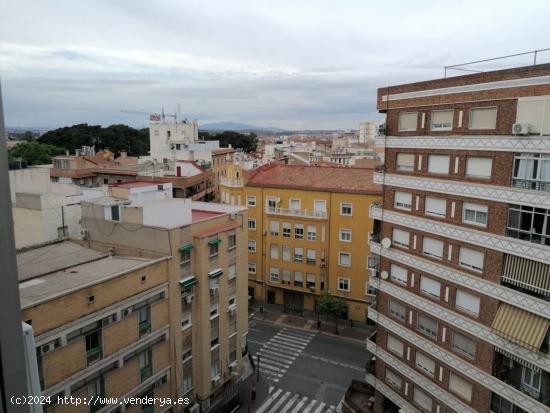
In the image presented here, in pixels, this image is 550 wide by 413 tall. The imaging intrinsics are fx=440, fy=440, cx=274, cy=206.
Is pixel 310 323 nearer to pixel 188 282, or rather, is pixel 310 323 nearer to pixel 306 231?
pixel 306 231

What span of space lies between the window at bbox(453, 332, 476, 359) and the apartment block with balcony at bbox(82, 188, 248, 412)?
43.2 feet

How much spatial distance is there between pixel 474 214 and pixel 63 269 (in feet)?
64.8

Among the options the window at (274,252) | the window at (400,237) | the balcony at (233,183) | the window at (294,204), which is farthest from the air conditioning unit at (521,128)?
the balcony at (233,183)

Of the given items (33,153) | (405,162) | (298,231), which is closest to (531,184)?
(405,162)

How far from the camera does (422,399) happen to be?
23297 mm

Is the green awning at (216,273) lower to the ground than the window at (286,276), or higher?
higher

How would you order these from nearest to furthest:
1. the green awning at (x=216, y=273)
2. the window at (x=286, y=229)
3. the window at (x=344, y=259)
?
the green awning at (x=216, y=273)
the window at (x=344, y=259)
the window at (x=286, y=229)

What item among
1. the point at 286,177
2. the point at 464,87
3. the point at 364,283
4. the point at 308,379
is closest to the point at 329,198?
the point at 286,177

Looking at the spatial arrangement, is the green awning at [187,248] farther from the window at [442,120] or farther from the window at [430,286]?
the window at [442,120]

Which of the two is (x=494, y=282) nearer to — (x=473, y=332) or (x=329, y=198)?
(x=473, y=332)

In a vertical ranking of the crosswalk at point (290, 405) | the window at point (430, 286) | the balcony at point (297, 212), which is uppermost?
the balcony at point (297, 212)

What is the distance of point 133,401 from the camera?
21500 mm

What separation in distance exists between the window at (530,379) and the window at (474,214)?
6335 mm

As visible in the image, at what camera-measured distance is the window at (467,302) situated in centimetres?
2025
